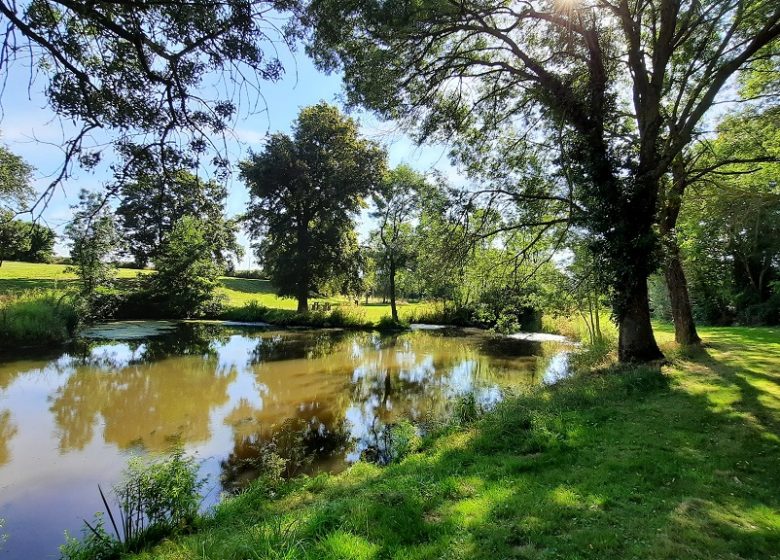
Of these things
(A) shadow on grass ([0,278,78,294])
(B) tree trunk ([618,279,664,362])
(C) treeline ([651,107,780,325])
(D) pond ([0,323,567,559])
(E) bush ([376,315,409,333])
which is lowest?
(D) pond ([0,323,567,559])

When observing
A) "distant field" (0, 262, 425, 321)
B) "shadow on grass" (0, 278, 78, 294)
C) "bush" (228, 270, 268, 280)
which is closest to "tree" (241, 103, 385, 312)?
"distant field" (0, 262, 425, 321)

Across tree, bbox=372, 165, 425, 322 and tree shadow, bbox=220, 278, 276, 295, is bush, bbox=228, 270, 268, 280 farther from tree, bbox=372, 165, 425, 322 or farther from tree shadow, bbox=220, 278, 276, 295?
tree, bbox=372, 165, 425, 322

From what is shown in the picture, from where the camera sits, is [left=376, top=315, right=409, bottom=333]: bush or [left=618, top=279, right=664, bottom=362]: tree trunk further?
[left=376, top=315, right=409, bottom=333]: bush

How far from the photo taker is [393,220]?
32.2m

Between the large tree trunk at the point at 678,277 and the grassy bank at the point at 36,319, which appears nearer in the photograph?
the large tree trunk at the point at 678,277

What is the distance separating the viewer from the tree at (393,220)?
30.4m

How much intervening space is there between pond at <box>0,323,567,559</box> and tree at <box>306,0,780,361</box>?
493cm

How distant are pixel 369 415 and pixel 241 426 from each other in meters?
3.17

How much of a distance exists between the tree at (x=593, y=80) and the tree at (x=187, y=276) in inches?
936

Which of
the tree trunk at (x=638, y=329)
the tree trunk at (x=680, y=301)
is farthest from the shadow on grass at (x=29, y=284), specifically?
the tree trunk at (x=680, y=301)

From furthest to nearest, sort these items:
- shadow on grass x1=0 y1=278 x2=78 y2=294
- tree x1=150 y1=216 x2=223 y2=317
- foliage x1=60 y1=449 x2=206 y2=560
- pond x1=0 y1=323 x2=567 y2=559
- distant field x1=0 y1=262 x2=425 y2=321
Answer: tree x1=150 y1=216 x2=223 y2=317 < distant field x1=0 y1=262 x2=425 y2=321 < shadow on grass x1=0 y1=278 x2=78 y2=294 < pond x1=0 y1=323 x2=567 y2=559 < foliage x1=60 y1=449 x2=206 y2=560

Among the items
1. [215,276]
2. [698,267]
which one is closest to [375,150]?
[215,276]

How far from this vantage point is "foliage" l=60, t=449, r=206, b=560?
4.62 meters

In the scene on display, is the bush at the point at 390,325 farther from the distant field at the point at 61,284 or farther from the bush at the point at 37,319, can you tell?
the bush at the point at 37,319
